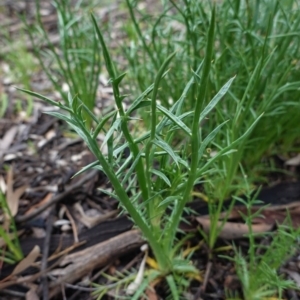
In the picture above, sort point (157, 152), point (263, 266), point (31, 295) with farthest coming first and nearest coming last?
point (31, 295)
point (263, 266)
point (157, 152)

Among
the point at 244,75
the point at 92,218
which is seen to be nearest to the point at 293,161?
the point at 244,75

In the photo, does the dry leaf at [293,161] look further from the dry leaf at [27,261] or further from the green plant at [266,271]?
the dry leaf at [27,261]

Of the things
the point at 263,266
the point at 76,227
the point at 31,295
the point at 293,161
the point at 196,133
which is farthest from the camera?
the point at 293,161

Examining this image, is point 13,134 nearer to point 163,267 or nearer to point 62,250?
point 62,250

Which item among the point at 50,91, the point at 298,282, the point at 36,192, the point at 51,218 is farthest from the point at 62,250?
the point at 50,91

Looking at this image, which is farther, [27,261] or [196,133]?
[27,261]

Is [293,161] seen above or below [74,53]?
below

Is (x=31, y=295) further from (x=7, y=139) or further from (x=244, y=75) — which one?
(x=244, y=75)
